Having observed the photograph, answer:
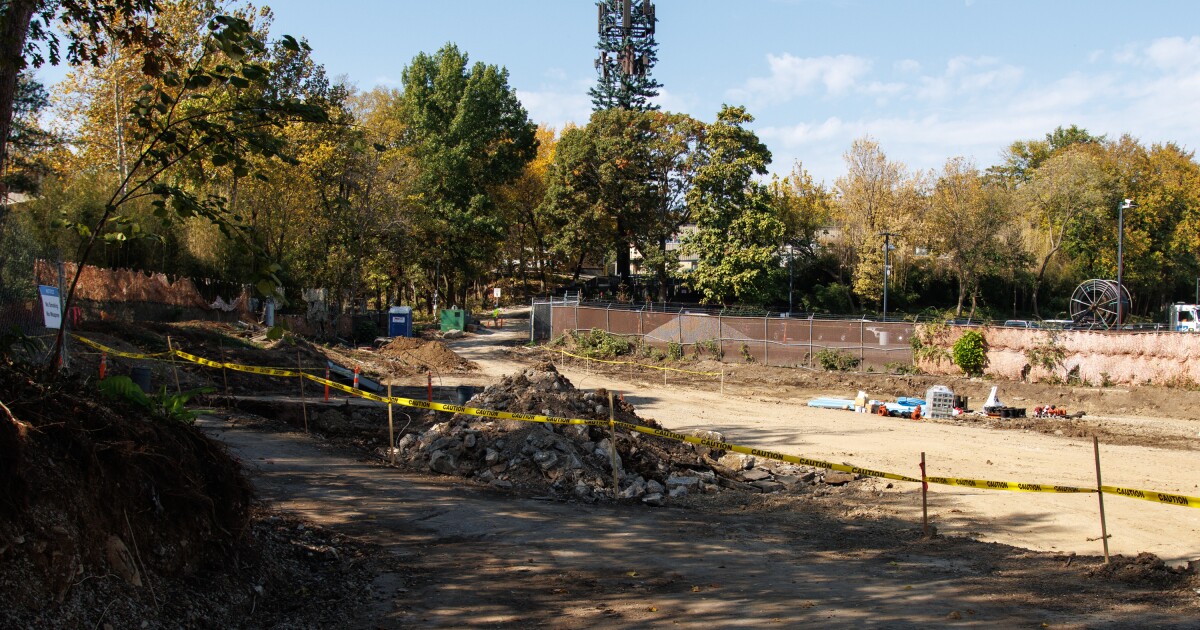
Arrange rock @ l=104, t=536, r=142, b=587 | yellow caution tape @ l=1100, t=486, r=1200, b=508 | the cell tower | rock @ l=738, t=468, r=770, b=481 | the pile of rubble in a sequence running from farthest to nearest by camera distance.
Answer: the cell tower → rock @ l=738, t=468, r=770, b=481 → the pile of rubble → yellow caution tape @ l=1100, t=486, r=1200, b=508 → rock @ l=104, t=536, r=142, b=587

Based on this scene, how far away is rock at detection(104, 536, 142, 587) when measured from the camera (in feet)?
19.6

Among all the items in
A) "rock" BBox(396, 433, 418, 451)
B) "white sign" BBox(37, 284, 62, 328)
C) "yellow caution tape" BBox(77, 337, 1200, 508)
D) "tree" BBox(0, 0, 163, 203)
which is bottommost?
"rock" BBox(396, 433, 418, 451)

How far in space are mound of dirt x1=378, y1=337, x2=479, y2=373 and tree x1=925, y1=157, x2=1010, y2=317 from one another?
112ft

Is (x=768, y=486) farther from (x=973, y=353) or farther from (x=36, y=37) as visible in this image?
(x=973, y=353)

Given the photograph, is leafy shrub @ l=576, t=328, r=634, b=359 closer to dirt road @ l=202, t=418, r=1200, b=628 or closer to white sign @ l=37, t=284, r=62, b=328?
dirt road @ l=202, t=418, r=1200, b=628

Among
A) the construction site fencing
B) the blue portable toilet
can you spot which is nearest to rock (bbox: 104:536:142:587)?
the construction site fencing

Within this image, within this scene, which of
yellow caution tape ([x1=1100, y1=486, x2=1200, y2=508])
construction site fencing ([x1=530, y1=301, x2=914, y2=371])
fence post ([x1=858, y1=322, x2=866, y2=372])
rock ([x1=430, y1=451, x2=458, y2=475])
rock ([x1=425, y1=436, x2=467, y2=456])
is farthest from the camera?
fence post ([x1=858, y1=322, x2=866, y2=372])

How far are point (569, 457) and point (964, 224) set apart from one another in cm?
4913

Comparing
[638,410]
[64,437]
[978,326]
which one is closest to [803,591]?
[64,437]

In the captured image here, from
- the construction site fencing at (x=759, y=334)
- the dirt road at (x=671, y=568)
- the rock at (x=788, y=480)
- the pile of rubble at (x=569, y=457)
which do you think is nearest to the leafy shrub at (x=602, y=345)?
the construction site fencing at (x=759, y=334)

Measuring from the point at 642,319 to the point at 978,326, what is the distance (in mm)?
15744

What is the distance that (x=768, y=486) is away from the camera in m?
16.2

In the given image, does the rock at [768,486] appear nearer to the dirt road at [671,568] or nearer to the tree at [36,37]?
the dirt road at [671,568]

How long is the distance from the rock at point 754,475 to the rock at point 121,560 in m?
12.2
